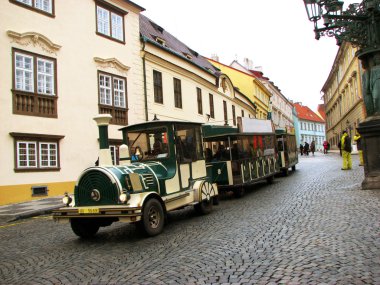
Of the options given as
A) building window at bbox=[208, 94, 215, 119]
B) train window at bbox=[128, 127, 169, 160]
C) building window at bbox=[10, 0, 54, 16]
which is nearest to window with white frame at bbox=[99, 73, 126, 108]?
building window at bbox=[10, 0, 54, 16]

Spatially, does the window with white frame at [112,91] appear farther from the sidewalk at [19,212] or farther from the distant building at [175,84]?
the sidewalk at [19,212]

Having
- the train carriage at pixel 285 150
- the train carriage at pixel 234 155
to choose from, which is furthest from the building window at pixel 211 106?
the train carriage at pixel 234 155

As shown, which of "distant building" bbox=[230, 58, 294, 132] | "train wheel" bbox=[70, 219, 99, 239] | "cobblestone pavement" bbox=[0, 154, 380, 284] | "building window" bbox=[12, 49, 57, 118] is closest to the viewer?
"cobblestone pavement" bbox=[0, 154, 380, 284]

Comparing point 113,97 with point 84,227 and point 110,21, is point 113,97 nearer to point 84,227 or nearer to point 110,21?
point 110,21

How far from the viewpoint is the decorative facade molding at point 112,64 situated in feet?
60.2

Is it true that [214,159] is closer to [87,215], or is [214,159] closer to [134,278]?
[87,215]

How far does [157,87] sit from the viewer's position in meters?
23.0

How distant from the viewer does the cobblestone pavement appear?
4590 millimetres

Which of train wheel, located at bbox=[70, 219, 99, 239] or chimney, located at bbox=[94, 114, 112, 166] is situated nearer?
train wheel, located at bbox=[70, 219, 99, 239]

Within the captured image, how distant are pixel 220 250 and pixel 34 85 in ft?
39.2

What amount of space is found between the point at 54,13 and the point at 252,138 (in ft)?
32.6

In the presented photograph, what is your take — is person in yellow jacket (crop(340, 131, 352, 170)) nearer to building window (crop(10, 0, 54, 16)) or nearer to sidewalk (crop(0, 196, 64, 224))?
sidewalk (crop(0, 196, 64, 224))

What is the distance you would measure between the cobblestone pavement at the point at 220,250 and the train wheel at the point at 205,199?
0.28 m

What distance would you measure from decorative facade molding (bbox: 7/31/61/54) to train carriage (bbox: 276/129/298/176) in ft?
39.3
